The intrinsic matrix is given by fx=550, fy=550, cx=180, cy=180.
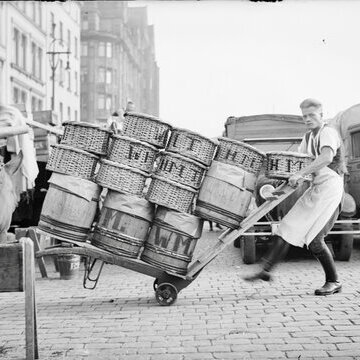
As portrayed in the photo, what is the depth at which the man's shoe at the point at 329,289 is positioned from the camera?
20.0 ft

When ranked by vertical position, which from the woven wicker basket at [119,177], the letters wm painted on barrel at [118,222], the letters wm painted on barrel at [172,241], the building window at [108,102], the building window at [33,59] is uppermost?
the building window at [33,59]

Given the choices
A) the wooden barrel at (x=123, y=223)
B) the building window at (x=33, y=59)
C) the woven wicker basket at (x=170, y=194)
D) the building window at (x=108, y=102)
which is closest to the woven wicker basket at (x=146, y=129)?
the woven wicker basket at (x=170, y=194)

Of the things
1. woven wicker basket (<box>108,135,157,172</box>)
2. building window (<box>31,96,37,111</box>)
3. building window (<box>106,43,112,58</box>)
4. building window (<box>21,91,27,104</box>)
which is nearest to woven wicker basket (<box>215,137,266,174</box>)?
woven wicker basket (<box>108,135,157,172</box>)

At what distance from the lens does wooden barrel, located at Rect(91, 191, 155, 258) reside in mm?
5484

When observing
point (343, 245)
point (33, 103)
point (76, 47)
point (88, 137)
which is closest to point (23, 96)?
point (33, 103)

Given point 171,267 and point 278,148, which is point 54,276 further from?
point 278,148

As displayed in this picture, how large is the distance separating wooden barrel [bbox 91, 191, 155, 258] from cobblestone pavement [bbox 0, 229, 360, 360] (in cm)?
67

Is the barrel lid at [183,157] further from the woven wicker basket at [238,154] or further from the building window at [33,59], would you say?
the building window at [33,59]

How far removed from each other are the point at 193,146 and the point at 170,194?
529 mm

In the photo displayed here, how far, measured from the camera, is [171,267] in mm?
5652

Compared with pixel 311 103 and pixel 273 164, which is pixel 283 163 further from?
pixel 311 103

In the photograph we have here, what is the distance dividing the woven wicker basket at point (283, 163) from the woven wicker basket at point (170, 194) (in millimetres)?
907

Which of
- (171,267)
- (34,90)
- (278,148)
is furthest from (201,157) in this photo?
(34,90)

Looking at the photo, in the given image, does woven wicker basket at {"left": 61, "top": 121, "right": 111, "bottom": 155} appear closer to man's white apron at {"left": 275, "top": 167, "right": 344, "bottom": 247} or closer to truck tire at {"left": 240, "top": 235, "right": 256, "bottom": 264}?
man's white apron at {"left": 275, "top": 167, "right": 344, "bottom": 247}
